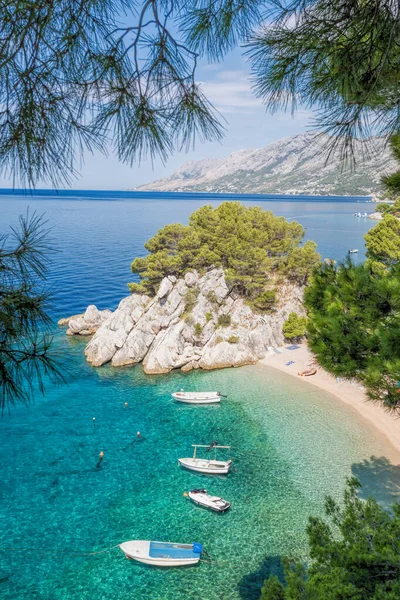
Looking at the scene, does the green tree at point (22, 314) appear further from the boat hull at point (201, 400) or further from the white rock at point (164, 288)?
the white rock at point (164, 288)

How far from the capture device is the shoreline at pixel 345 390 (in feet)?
55.6

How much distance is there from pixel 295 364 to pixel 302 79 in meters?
21.5

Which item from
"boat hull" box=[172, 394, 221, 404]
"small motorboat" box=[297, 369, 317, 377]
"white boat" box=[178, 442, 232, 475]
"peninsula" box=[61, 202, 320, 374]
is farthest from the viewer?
"peninsula" box=[61, 202, 320, 374]

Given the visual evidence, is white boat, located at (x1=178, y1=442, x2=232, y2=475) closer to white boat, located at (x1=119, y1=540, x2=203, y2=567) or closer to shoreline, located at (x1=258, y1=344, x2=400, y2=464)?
white boat, located at (x1=119, y1=540, x2=203, y2=567)

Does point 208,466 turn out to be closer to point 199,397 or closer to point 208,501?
point 208,501

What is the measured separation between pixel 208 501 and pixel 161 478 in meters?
2.48

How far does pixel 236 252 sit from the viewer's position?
28.8 metres

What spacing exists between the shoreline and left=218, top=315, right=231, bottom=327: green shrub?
11.8 ft

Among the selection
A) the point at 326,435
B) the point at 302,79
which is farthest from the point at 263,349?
the point at 302,79

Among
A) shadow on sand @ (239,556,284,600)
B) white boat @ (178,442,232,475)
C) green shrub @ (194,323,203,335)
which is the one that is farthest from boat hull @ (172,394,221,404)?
shadow on sand @ (239,556,284,600)

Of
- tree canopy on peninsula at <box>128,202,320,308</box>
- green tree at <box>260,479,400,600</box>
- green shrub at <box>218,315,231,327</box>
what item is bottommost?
green shrub at <box>218,315,231,327</box>

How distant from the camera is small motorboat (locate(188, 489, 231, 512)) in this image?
40.0 feet

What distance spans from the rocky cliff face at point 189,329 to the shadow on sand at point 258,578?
1365 centimetres

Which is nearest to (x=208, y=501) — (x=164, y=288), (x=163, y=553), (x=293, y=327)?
(x=163, y=553)
